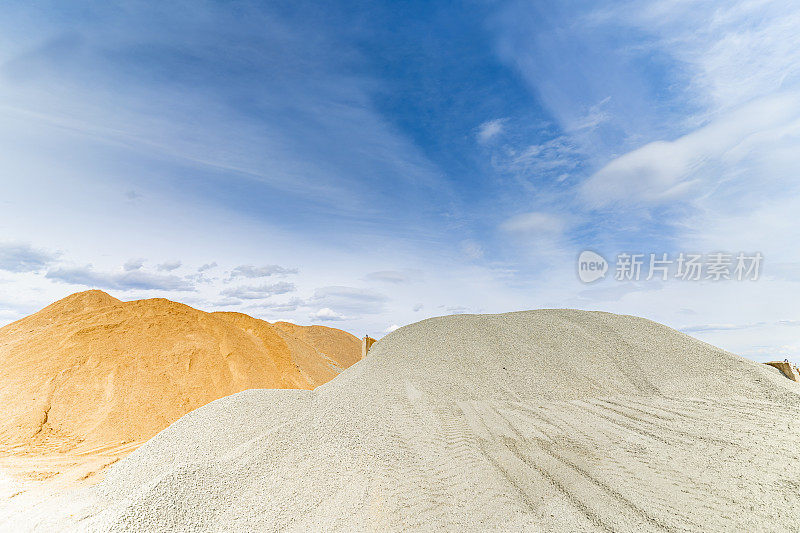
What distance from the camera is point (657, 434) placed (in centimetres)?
502


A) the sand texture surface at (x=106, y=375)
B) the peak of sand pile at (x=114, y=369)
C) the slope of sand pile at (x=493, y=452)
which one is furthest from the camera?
the peak of sand pile at (x=114, y=369)

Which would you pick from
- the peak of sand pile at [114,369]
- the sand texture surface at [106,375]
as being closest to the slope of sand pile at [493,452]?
the sand texture surface at [106,375]

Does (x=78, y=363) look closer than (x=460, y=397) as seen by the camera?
No

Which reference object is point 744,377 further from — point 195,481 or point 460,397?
point 195,481

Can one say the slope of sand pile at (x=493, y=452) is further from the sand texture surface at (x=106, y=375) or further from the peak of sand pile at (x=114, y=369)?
Answer: the peak of sand pile at (x=114, y=369)

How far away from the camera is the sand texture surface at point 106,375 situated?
25.0 feet

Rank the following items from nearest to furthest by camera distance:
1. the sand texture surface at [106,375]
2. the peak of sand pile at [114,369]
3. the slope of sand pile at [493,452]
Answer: the slope of sand pile at [493,452] < the sand texture surface at [106,375] < the peak of sand pile at [114,369]

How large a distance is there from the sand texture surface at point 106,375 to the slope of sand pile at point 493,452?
343cm

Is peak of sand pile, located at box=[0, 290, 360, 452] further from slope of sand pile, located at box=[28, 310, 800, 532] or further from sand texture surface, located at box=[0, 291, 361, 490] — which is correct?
slope of sand pile, located at box=[28, 310, 800, 532]

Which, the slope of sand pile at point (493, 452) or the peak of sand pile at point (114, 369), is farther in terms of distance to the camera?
the peak of sand pile at point (114, 369)

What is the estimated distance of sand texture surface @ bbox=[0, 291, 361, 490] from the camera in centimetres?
763

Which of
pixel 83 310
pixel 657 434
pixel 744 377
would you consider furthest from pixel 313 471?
pixel 83 310

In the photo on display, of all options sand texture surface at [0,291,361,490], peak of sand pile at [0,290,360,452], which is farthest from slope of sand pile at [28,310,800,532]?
peak of sand pile at [0,290,360,452]

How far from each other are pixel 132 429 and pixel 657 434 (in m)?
9.83
